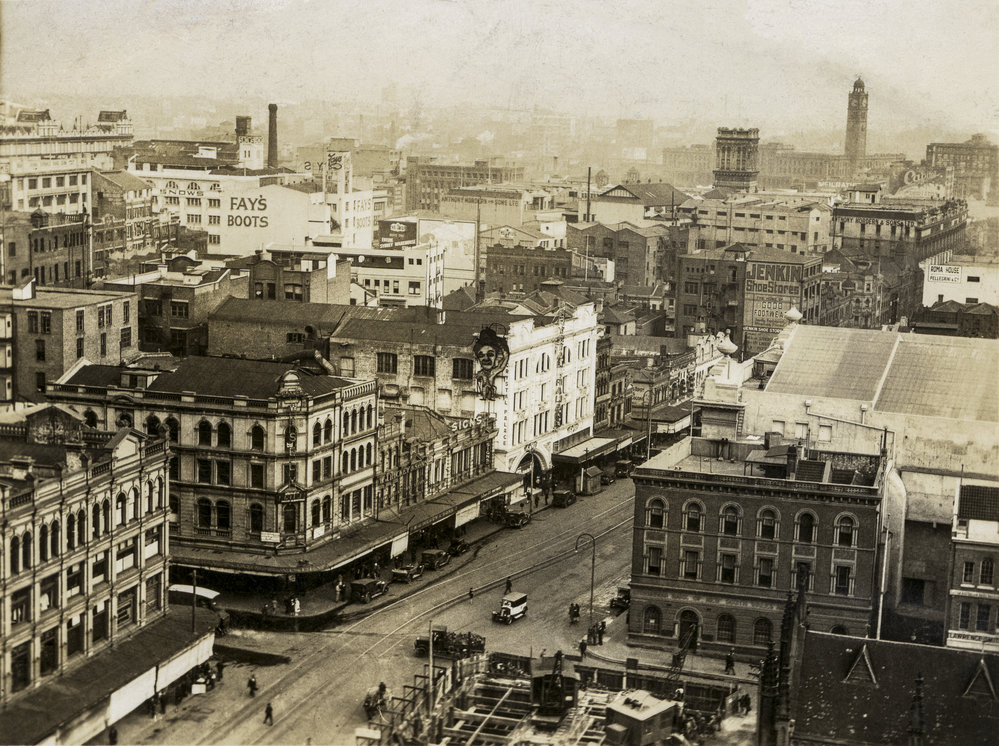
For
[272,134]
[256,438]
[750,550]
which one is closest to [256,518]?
[256,438]

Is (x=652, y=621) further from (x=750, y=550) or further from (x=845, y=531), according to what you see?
(x=845, y=531)

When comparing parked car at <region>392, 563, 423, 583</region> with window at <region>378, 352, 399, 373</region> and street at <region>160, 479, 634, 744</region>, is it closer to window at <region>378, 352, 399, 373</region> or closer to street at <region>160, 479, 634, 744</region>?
street at <region>160, 479, 634, 744</region>

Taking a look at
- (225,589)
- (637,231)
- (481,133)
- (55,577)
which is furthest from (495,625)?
(481,133)

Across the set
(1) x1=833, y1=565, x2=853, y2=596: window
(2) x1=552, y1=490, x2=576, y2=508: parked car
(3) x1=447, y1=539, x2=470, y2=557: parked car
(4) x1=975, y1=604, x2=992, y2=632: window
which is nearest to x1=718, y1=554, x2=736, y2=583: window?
(1) x1=833, y1=565, x2=853, y2=596: window

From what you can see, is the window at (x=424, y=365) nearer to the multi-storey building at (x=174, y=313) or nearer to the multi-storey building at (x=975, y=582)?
the multi-storey building at (x=174, y=313)

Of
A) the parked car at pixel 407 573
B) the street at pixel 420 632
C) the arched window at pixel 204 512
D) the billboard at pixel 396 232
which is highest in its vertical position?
the billboard at pixel 396 232

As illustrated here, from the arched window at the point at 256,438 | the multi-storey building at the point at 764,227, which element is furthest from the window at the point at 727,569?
the multi-storey building at the point at 764,227
